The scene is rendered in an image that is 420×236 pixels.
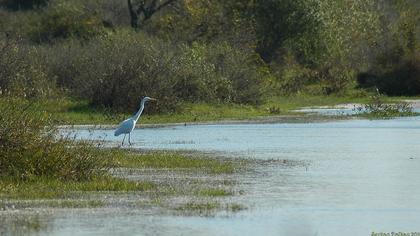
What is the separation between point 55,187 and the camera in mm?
16797

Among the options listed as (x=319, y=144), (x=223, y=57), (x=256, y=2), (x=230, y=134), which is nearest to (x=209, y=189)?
(x=319, y=144)

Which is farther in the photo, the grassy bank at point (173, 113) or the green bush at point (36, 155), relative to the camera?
the grassy bank at point (173, 113)

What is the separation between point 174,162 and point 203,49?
2256 cm

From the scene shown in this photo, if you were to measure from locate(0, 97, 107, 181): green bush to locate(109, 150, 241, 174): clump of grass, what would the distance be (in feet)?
8.13

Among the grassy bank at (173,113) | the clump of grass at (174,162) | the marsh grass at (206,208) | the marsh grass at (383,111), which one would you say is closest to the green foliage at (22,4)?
the grassy bank at (173,113)

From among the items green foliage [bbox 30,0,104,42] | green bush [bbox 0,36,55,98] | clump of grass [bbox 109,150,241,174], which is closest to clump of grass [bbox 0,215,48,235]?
clump of grass [bbox 109,150,241,174]

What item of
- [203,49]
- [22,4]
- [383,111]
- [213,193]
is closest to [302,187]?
[213,193]

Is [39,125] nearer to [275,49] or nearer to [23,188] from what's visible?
[23,188]

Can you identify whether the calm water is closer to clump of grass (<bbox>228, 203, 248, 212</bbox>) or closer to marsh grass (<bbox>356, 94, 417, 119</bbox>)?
clump of grass (<bbox>228, 203, 248, 212</bbox>)

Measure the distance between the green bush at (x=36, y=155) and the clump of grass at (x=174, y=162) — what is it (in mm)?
2478

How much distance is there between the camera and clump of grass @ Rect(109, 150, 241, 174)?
66.9ft

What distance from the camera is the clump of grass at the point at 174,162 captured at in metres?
20.4

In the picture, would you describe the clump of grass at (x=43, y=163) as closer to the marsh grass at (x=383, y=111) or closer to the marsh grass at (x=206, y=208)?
the marsh grass at (x=206, y=208)

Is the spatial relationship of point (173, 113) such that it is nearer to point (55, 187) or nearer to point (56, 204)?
point (55, 187)
